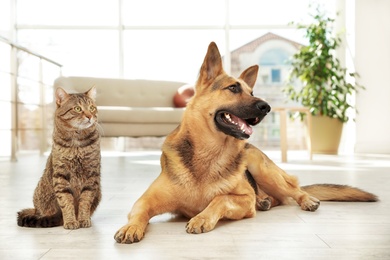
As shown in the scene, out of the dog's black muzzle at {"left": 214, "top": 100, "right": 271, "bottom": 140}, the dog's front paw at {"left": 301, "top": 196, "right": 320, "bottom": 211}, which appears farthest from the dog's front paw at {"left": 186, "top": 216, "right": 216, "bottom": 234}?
the dog's front paw at {"left": 301, "top": 196, "right": 320, "bottom": 211}

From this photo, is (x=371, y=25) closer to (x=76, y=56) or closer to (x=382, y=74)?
(x=382, y=74)

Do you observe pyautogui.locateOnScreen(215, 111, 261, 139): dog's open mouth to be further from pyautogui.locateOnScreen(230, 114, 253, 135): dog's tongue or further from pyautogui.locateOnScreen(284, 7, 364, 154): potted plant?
pyautogui.locateOnScreen(284, 7, 364, 154): potted plant

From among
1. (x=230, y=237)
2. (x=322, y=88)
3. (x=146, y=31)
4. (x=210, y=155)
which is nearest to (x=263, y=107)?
(x=210, y=155)

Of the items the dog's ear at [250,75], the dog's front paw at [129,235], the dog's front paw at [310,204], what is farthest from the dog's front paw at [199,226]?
the dog's ear at [250,75]

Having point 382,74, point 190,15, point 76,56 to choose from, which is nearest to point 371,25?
point 382,74

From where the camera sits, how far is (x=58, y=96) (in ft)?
6.45

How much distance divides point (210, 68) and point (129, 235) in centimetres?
88

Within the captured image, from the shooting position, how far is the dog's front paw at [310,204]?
89.0 inches

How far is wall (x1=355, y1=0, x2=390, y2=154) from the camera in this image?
7.00 metres

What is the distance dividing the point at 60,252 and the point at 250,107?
0.99m

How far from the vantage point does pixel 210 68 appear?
6.68 feet

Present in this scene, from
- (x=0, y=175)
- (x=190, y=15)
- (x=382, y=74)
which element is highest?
(x=190, y=15)

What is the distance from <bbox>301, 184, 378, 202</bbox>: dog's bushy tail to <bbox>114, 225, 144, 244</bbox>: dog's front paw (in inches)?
49.6

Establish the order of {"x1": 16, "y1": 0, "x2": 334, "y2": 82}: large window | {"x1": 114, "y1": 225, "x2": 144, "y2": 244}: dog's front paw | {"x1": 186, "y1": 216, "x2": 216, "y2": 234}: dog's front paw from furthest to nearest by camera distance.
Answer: {"x1": 16, "y1": 0, "x2": 334, "y2": 82}: large window, {"x1": 186, "y1": 216, "x2": 216, "y2": 234}: dog's front paw, {"x1": 114, "y1": 225, "x2": 144, "y2": 244}: dog's front paw
